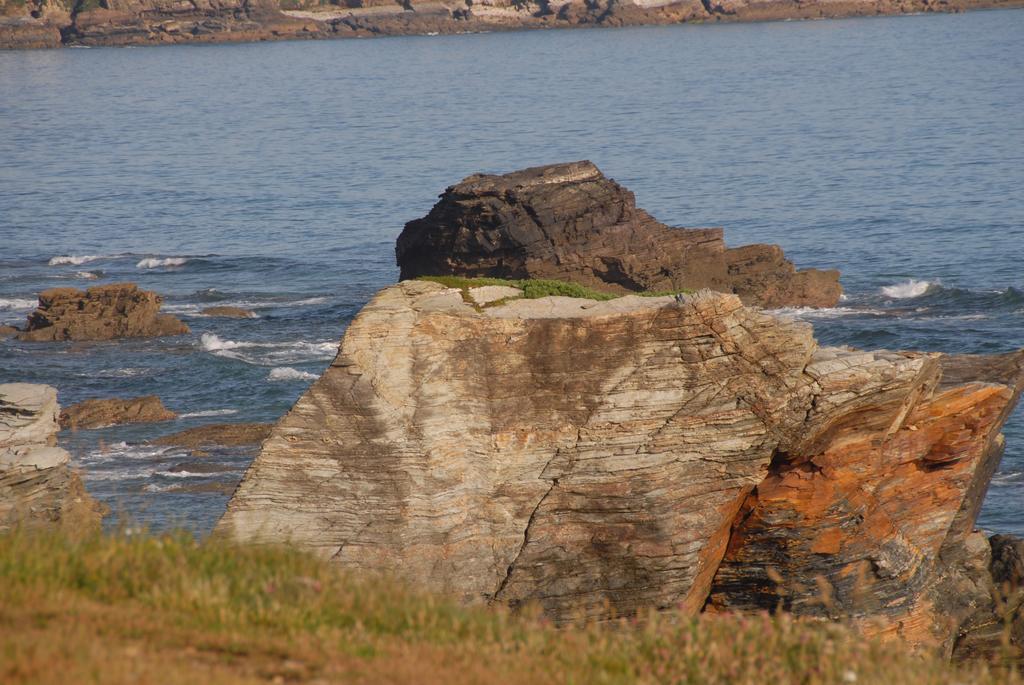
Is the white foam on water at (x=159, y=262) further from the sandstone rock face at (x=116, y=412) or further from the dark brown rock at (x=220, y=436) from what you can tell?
the dark brown rock at (x=220, y=436)

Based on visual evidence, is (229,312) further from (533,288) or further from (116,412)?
(533,288)

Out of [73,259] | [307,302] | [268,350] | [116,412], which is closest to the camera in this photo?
[116,412]

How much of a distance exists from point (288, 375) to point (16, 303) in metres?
17.2

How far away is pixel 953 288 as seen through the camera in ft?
171

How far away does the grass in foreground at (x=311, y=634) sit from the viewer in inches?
321

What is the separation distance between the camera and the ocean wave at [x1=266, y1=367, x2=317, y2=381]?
40.8 meters

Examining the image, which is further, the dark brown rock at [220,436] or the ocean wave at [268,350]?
the ocean wave at [268,350]

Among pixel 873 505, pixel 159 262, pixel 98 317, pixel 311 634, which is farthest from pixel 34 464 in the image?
pixel 159 262

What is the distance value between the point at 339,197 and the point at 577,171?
34601 millimetres

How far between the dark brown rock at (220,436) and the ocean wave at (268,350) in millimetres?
7657

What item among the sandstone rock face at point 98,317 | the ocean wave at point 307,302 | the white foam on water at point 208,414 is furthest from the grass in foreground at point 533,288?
the ocean wave at point 307,302

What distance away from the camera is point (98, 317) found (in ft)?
154

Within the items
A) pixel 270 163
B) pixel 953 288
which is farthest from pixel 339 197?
pixel 953 288

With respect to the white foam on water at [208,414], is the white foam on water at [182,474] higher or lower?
higher
